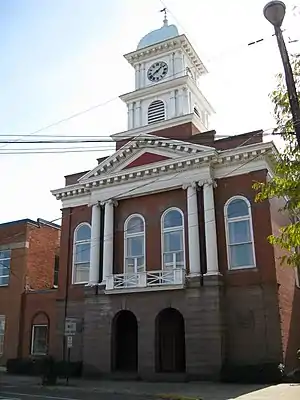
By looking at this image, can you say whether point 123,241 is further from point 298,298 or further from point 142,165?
point 298,298

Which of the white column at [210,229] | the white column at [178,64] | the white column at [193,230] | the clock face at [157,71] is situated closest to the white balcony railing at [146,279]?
the white column at [193,230]

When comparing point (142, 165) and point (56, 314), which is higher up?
point (142, 165)

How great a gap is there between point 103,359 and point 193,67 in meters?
22.3

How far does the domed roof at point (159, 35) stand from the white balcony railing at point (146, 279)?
18.0 meters

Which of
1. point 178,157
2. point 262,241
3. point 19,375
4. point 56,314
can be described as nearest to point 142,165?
point 178,157

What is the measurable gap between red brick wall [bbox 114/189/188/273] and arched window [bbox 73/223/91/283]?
7.78ft

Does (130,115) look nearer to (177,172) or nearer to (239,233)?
(177,172)

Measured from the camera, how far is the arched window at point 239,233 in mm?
23781

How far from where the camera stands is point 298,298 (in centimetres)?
2738

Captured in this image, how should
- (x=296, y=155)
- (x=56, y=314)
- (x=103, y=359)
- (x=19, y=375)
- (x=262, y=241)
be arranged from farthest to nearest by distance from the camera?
(x=56, y=314), (x=19, y=375), (x=103, y=359), (x=262, y=241), (x=296, y=155)

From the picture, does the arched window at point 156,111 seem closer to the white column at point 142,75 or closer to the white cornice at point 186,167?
the white column at point 142,75

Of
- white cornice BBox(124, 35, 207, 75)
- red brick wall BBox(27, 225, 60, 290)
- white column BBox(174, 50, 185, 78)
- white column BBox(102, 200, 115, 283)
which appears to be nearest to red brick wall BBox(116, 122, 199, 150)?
white column BBox(102, 200, 115, 283)

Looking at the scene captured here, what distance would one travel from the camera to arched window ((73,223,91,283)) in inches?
1131

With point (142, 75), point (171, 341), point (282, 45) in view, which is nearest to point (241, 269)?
point (171, 341)
